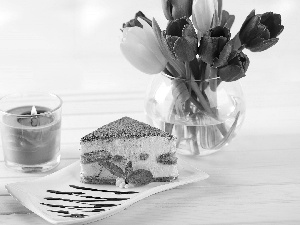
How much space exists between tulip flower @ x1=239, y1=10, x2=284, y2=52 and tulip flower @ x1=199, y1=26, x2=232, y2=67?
71 mm

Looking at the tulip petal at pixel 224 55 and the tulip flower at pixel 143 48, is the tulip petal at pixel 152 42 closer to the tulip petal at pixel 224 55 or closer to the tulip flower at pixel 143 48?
the tulip flower at pixel 143 48

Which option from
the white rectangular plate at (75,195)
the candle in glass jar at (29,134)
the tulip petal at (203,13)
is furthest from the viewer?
the candle in glass jar at (29,134)

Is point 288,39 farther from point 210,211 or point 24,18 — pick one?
point 210,211

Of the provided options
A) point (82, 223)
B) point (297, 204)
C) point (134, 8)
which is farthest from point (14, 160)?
point (134, 8)

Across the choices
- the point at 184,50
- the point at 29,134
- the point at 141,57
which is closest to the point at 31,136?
the point at 29,134

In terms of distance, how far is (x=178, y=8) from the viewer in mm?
1926

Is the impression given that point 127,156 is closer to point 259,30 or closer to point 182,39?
point 182,39

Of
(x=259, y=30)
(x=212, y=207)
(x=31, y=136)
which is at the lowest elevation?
(x=212, y=207)

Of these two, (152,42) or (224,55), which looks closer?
(224,55)

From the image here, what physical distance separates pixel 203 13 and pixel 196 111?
0.86ft

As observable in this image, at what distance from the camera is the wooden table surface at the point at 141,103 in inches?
72.9

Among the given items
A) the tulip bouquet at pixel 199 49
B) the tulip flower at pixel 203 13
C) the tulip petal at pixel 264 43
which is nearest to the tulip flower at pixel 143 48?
the tulip bouquet at pixel 199 49

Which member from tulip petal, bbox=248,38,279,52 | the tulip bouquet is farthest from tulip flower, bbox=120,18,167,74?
tulip petal, bbox=248,38,279,52

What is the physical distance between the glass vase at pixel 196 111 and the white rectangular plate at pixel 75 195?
0.09 meters
